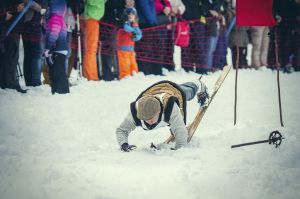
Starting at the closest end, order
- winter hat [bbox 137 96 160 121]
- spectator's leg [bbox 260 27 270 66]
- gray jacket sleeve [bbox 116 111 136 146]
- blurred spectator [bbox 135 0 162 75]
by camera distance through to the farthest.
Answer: winter hat [bbox 137 96 160 121] < gray jacket sleeve [bbox 116 111 136 146] < blurred spectator [bbox 135 0 162 75] < spectator's leg [bbox 260 27 270 66]

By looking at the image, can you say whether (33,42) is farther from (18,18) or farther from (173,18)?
(173,18)

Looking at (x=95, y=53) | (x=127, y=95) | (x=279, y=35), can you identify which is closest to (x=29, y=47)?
(x=95, y=53)

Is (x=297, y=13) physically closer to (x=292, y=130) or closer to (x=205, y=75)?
(x=205, y=75)

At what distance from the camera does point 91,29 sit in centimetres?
837

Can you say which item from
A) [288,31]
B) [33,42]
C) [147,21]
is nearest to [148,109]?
[33,42]

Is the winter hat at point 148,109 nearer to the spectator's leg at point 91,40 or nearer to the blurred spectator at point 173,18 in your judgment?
the spectator's leg at point 91,40

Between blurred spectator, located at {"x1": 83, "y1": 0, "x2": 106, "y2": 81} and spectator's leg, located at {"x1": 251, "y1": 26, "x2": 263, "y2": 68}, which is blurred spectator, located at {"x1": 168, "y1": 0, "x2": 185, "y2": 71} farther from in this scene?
blurred spectator, located at {"x1": 83, "y1": 0, "x2": 106, "y2": 81}

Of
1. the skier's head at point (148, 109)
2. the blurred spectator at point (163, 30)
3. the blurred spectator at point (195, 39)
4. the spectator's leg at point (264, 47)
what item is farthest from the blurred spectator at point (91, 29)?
the spectator's leg at point (264, 47)

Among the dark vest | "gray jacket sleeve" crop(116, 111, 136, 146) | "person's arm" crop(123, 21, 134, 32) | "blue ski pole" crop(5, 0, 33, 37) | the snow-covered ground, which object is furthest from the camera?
"person's arm" crop(123, 21, 134, 32)

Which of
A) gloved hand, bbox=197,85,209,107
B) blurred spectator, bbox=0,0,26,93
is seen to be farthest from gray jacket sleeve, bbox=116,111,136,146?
blurred spectator, bbox=0,0,26,93

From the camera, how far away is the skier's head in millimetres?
4477

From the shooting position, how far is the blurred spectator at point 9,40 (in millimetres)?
7133

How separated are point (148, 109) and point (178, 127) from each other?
0.47 metres

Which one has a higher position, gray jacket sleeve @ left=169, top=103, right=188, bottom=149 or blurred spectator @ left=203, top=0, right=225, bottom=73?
blurred spectator @ left=203, top=0, right=225, bottom=73
